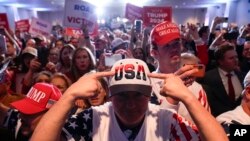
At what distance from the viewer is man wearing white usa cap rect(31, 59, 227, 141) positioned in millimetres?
1876

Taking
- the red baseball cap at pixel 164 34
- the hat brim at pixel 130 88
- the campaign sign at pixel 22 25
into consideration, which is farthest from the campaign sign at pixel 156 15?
the hat brim at pixel 130 88

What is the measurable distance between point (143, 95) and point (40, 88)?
1097 mm

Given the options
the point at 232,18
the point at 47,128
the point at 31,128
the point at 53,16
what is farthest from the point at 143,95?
the point at 53,16

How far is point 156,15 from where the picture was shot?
7762 millimetres

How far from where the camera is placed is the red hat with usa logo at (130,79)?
1867 millimetres

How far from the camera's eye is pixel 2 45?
16.4ft

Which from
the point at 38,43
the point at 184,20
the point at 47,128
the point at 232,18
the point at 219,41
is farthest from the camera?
the point at 184,20

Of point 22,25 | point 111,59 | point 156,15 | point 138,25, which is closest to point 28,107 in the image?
point 111,59

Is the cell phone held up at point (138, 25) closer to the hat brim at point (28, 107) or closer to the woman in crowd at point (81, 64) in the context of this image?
the woman in crowd at point (81, 64)

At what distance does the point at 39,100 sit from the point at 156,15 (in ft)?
17.8

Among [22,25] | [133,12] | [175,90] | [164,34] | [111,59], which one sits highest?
[164,34]

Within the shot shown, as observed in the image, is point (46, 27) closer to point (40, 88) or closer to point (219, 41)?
point (219, 41)

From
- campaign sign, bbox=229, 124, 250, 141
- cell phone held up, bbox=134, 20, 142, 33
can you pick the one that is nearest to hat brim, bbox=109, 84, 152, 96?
campaign sign, bbox=229, 124, 250, 141

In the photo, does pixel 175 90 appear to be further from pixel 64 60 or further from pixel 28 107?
pixel 64 60
